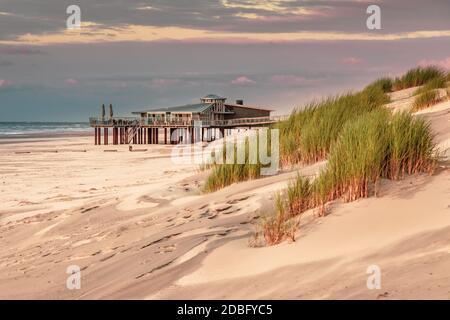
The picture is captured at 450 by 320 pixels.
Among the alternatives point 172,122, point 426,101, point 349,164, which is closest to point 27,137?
point 172,122

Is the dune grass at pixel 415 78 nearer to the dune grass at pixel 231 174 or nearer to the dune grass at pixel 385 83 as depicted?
the dune grass at pixel 385 83

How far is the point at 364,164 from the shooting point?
245 inches

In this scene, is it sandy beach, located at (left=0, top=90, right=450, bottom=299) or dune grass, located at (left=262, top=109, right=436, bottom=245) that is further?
dune grass, located at (left=262, top=109, right=436, bottom=245)

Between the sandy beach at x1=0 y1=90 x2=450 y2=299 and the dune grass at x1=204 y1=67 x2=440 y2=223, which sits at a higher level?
the dune grass at x1=204 y1=67 x2=440 y2=223

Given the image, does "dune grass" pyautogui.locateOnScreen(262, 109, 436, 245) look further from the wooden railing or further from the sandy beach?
the wooden railing

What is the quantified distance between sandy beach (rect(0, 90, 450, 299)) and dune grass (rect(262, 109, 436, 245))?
0.54ft

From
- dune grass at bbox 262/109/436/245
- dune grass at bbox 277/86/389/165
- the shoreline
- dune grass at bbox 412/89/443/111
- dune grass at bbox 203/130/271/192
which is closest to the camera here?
dune grass at bbox 262/109/436/245

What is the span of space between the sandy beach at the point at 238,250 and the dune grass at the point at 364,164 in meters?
0.16

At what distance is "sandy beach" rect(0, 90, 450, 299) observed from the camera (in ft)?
14.8

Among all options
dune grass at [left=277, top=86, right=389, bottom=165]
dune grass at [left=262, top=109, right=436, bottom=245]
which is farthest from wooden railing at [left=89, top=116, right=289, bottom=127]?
dune grass at [left=262, top=109, right=436, bottom=245]

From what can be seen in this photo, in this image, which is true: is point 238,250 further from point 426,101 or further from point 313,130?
point 426,101

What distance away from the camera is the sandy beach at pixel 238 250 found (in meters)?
4.51
